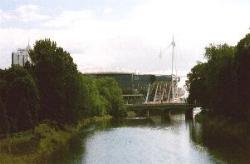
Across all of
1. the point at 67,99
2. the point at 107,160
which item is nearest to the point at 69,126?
the point at 67,99

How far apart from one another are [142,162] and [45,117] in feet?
125

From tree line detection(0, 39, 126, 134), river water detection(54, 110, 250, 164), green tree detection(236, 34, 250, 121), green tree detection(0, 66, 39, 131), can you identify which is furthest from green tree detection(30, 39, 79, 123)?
green tree detection(236, 34, 250, 121)

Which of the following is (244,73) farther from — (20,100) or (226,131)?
(20,100)

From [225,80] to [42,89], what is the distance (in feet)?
104

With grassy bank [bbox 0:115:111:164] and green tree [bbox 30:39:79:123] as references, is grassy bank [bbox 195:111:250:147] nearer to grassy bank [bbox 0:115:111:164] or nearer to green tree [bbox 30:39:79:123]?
grassy bank [bbox 0:115:111:164]

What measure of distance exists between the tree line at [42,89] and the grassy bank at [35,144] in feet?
6.06

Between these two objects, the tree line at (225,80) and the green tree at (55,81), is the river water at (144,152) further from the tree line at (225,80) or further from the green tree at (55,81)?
the tree line at (225,80)

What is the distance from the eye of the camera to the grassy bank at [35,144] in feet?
224

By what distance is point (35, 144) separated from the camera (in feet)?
266

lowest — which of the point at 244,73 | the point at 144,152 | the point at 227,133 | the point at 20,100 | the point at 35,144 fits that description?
the point at 144,152

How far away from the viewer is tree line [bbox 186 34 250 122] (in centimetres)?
10012

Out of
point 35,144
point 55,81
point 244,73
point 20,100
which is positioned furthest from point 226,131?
point 35,144

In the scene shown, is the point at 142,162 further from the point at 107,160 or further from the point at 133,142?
the point at 133,142

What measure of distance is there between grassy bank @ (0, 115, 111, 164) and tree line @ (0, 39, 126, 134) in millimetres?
1846
